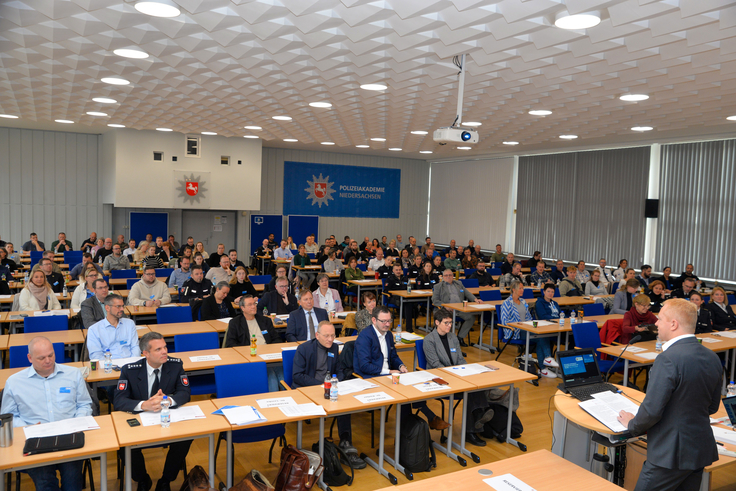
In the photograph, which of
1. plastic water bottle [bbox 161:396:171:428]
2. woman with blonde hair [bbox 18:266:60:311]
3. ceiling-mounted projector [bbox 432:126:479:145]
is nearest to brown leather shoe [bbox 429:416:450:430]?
plastic water bottle [bbox 161:396:171:428]

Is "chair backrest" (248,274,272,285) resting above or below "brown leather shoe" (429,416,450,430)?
above

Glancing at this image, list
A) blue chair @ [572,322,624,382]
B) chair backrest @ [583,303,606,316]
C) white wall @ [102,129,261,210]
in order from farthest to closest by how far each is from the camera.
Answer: white wall @ [102,129,261,210], chair backrest @ [583,303,606,316], blue chair @ [572,322,624,382]

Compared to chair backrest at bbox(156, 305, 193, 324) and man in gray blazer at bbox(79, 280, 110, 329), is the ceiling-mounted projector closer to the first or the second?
chair backrest at bbox(156, 305, 193, 324)

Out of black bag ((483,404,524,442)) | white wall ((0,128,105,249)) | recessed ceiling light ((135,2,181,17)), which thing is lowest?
black bag ((483,404,524,442))

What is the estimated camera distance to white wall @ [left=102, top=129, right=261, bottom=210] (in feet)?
46.7

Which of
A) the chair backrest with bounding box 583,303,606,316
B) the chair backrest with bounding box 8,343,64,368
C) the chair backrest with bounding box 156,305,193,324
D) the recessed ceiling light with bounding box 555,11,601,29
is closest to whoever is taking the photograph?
the recessed ceiling light with bounding box 555,11,601,29

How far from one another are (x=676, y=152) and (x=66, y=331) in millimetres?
13437

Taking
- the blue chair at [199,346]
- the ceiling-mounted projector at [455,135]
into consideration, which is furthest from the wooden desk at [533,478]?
the ceiling-mounted projector at [455,135]

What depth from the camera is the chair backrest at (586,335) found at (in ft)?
22.1

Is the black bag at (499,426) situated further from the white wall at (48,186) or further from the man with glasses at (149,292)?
the white wall at (48,186)

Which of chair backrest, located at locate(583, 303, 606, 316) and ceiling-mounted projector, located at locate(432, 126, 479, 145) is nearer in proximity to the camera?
ceiling-mounted projector, located at locate(432, 126, 479, 145)

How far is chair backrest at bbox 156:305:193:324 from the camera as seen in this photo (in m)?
6.94

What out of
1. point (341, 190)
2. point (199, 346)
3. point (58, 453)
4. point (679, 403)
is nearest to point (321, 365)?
point (199, 346)

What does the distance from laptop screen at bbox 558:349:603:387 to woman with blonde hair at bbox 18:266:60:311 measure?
22.3 ft
